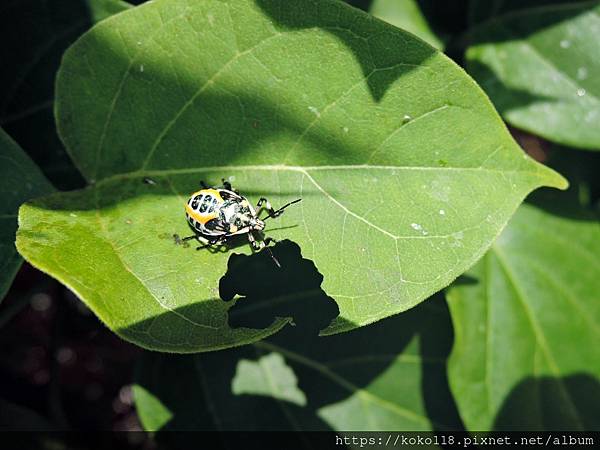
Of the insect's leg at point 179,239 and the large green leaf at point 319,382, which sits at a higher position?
the insect's leg at point 179,239

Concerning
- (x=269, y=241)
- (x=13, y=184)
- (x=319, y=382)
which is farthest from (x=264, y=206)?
(x=319, y=382)

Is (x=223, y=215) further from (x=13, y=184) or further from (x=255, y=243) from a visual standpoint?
(x=13, y=184)

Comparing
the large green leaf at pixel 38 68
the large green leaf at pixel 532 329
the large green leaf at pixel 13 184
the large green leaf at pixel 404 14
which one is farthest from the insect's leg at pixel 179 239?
the large green leaf at pixel 404 14

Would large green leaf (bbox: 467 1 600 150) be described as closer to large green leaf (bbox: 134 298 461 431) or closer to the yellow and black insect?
large green leaf (bbox: 134 298 461 431)

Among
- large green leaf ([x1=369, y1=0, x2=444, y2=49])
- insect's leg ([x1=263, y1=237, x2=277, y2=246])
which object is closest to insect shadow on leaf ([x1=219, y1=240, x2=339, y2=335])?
insect's leg ([x1=263, y1=237, x2=277, y2=246])

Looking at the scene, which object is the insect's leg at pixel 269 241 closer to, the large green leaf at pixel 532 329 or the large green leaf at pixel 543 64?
the large green leaf at pixel 532 329
